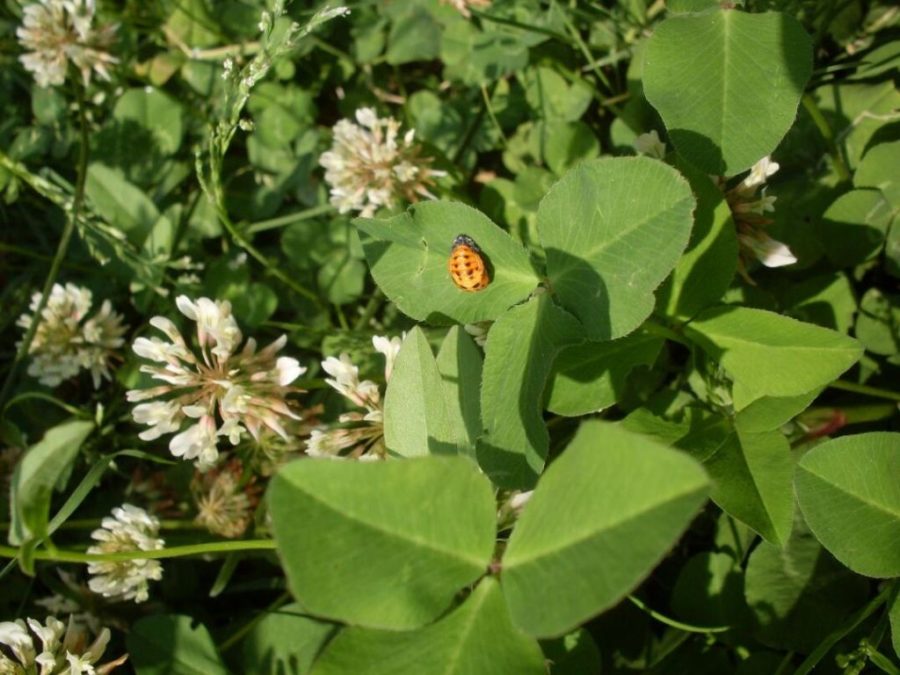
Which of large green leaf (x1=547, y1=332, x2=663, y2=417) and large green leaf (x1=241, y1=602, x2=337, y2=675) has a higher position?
large green leaf (x1=547, y1=332, x2=663, y2=417)

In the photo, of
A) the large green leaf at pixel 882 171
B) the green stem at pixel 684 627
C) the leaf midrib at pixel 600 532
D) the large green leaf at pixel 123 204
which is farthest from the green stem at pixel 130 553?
the large green leaf at pixel 882 171

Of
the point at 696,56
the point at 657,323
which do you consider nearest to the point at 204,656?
the point at 657,323

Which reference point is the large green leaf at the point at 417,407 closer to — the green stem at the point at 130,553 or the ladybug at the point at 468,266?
the ladybug at the point at 468,266

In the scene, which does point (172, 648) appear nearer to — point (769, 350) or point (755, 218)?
point (769, 350)

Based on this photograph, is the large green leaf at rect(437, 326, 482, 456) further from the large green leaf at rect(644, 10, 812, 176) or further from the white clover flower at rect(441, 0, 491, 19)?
the white clover flower at rect(441, 0, 491, 19)

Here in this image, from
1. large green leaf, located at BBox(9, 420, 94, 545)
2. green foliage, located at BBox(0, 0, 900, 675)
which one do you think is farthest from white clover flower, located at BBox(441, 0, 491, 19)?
large green leaf, located at BBox(9, 420, 94, 545)

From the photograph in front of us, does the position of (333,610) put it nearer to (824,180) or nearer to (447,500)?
(447,500)
